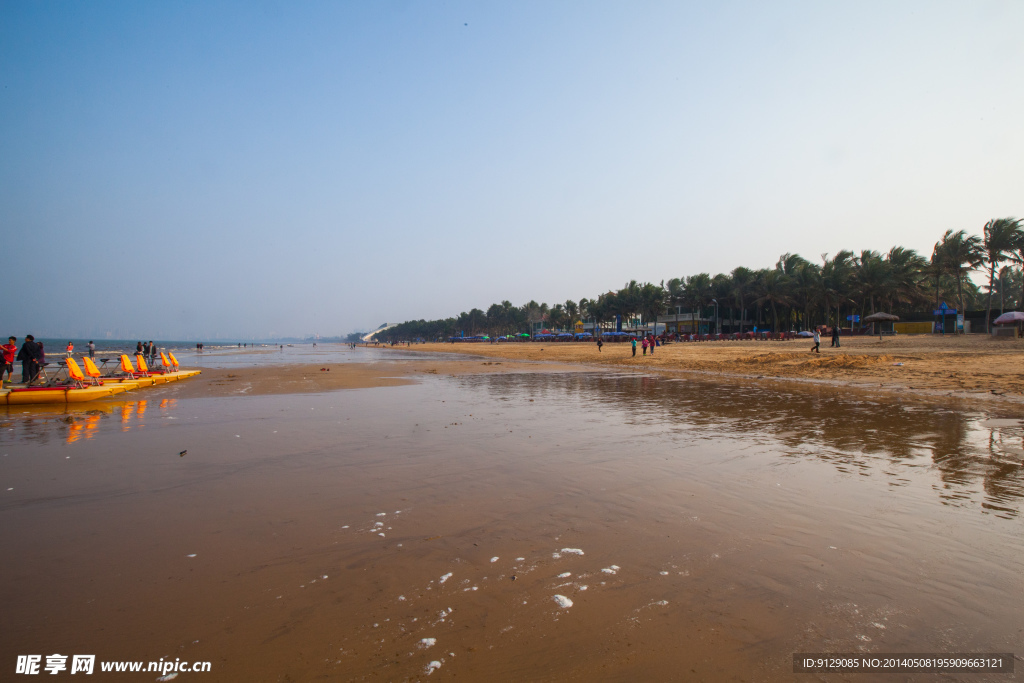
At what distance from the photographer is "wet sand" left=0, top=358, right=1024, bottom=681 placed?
3135mm

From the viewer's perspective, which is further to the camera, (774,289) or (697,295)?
(697,295)

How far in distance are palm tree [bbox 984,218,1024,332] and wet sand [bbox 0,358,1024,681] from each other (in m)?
51.3

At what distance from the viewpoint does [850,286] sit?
73312 mm

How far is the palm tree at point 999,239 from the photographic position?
145 feet

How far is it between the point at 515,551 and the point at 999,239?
6179cm

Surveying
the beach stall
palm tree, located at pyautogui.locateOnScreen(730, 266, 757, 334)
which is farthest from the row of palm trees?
the beach stall

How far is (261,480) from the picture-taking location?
22.8 feet

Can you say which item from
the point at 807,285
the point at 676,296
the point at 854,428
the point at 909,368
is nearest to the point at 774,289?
the point at 807,285

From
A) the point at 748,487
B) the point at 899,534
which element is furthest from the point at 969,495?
the point at 748,487

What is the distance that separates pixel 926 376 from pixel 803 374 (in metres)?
4.39

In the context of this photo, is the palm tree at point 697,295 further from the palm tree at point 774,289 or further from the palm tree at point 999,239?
the palm tree at point 999,239

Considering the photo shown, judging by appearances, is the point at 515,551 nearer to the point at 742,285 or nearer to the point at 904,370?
the point at 904,370

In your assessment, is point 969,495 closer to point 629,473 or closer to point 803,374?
point 629,473

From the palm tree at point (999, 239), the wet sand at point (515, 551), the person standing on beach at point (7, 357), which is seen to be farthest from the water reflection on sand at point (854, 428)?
the palm tree at point (999, 239)
